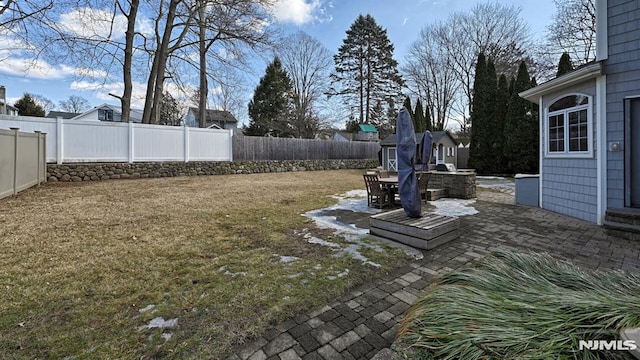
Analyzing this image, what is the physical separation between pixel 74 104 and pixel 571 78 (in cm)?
4670

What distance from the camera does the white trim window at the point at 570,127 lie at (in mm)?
5342

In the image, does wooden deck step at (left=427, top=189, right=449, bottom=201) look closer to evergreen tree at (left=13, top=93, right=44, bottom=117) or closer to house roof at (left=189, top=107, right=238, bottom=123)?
house roof at (left=189, top=107, right=238, bottom=123)

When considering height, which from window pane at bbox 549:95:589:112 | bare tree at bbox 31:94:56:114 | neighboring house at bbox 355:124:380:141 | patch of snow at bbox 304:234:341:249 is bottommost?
patch of snow at bbox 304:234:341:249

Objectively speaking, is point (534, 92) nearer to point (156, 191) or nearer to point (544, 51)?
point (156, 191)

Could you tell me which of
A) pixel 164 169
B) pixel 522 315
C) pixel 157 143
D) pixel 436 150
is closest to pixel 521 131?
pixel 436 150

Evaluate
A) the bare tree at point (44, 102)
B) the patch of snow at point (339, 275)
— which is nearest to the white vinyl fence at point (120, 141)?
the patch of snow at point (339, 275)

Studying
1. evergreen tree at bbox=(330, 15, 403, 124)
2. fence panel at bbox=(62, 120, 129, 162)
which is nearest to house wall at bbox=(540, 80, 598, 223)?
fence panel at bbox=(62, 120, 129, 162)

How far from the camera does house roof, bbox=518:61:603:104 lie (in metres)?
4.95

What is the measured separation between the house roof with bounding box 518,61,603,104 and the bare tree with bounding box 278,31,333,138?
22.8m

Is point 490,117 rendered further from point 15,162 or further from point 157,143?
point 15,162

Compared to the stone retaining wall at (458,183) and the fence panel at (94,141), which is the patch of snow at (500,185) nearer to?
the stone retaining wall at (458,183)

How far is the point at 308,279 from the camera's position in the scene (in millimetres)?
2875

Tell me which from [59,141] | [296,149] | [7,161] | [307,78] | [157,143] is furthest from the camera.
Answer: [307,78]

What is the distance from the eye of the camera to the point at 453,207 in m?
6.70
